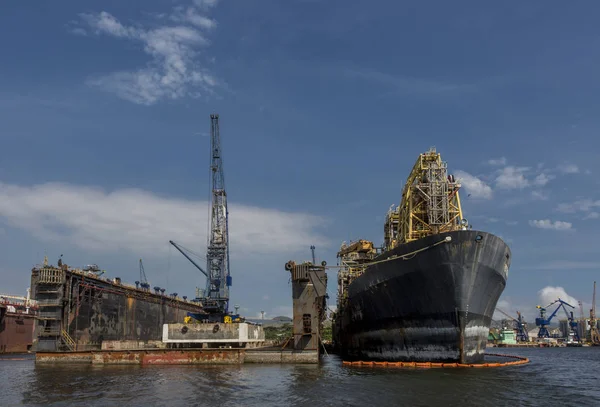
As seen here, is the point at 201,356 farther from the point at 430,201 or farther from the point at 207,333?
the point at 430,201

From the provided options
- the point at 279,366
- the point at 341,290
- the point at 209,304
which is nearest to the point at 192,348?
the point at 279,366

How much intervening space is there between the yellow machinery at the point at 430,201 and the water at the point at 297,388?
1401 centimetres

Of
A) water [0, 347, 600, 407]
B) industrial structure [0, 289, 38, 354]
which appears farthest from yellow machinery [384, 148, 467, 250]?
industrial structure [0, 289, 38, 354]

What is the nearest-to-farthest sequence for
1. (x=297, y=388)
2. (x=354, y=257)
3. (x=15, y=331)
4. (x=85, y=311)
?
1. (x=297, y=388)
2. (x=85, y=311)
3. (x=354, y=257)
4. (x=15, y=331)

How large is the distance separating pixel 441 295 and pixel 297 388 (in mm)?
12965

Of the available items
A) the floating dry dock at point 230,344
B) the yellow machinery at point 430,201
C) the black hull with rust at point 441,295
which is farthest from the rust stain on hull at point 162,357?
the yellow machinery at point 430,201

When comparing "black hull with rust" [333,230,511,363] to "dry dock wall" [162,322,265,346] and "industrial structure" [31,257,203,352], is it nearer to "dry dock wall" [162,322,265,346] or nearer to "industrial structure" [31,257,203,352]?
"dry dock wall" [162,322,265,346]

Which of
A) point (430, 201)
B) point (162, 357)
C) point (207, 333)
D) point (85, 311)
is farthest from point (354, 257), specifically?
point (85, 311)

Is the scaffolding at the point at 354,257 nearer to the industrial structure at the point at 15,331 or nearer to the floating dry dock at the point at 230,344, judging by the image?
the floating dry dock at the point at 230,344

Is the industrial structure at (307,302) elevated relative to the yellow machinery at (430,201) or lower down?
lower down

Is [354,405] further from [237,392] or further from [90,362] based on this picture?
[90,362]

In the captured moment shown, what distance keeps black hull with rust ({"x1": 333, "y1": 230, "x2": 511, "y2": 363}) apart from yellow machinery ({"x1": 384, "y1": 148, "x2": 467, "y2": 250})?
7.03 metres

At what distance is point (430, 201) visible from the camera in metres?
45.0

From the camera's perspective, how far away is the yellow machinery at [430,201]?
4450 cm
